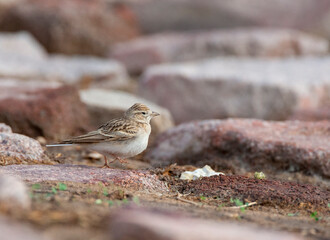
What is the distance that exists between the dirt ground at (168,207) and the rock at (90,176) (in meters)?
0.13

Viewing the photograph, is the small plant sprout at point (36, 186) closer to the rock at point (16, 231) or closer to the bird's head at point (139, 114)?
the rock at point (16, 231)

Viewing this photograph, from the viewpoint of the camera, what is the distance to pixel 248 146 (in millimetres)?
6953

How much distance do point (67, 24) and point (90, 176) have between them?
1143 cm

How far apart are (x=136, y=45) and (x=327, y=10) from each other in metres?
5.65

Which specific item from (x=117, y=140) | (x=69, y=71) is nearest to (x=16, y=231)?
(x=117, y=140)

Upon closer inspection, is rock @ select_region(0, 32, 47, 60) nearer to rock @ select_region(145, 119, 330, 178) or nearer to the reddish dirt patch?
rock @ select_region(145, 119, 330, 178)

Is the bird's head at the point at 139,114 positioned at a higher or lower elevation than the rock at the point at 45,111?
higher

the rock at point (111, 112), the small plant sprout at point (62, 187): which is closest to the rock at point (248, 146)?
the rock at point (111, 112)

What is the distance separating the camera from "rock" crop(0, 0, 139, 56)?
1633 cm

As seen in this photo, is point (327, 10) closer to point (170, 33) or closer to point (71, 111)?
point (170, 33)

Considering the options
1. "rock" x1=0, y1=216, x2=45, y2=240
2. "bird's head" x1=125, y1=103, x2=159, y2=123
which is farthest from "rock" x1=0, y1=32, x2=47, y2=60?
"rock" x1=0, y1=216, x2=45, y2=240

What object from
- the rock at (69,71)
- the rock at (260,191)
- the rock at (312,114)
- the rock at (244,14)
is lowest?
the rock at (69,71)

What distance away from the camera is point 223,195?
5305mm

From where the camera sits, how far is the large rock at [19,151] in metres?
6.05
